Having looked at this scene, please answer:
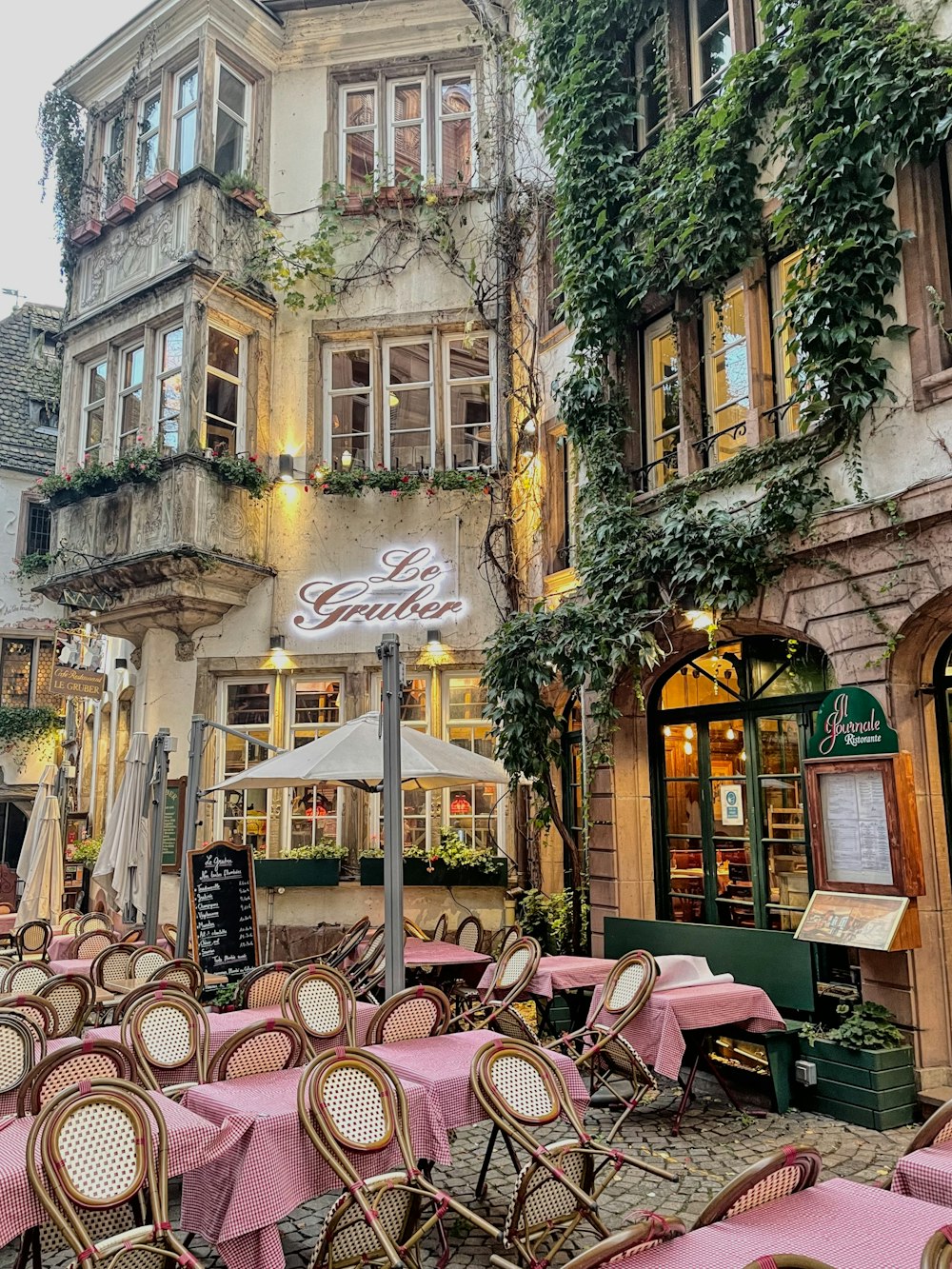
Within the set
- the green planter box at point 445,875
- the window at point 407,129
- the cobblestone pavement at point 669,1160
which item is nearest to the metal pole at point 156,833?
the green planter box at point 445,875

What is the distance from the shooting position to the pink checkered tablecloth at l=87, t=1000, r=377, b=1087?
555cm

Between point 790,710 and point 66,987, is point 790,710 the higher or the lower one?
the higher one

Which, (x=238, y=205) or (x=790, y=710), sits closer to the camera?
(x=790, y=710)

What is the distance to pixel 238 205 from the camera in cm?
1340

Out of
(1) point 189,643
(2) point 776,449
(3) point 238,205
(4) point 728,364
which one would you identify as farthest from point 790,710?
(3) point 238,205

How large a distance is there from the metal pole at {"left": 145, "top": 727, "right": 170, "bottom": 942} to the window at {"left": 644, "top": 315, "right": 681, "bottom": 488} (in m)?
5.35

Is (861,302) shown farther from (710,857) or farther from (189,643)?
(189,643)

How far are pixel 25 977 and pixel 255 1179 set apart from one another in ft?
12.6

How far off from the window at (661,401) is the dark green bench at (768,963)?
171 inches

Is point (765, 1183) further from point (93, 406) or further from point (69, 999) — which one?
point (93, 406)

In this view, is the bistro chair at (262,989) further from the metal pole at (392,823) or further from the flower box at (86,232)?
the flower box at (86,232)

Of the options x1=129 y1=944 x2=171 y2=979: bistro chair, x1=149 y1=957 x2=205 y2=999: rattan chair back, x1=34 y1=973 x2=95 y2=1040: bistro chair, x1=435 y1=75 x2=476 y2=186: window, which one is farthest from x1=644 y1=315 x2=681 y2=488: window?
x1=34 y1=973 x2=95 y2=1040: bistro chair

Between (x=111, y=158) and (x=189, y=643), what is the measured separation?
23.9 ft

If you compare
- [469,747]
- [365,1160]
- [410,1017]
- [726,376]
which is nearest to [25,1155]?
[365,1160]
